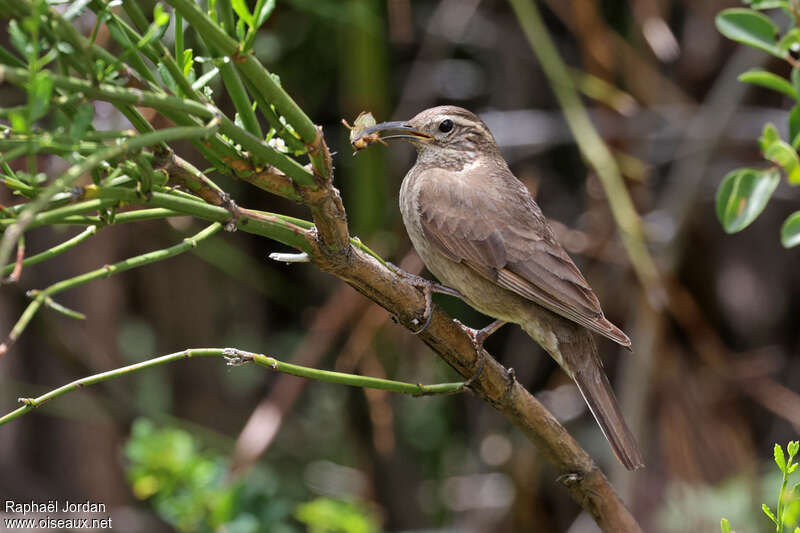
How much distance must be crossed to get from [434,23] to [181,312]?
239 cm

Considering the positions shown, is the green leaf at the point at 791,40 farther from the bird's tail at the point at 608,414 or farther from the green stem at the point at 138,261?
the green stem at the point at 138,261

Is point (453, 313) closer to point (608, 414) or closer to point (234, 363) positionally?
point (608, 414)

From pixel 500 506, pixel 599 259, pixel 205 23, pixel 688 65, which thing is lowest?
pixel 205 23

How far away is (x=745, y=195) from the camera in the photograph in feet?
7.52

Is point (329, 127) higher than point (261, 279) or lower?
higher

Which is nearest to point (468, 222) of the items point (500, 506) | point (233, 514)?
point (233, 514)

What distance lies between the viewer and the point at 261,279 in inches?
209

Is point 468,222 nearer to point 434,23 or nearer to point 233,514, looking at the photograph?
point 233,514

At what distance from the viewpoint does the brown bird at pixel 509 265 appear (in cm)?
309

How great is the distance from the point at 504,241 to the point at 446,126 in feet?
2.43

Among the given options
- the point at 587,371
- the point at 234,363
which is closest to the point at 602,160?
the point at 587,371

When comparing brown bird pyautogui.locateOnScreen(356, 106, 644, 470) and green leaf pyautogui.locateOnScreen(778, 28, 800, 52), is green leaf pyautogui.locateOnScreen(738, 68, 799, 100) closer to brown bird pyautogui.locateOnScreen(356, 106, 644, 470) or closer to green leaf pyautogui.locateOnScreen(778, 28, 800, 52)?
green leaf pyautogui.locateOnScreen(778, 28, 800, 52)

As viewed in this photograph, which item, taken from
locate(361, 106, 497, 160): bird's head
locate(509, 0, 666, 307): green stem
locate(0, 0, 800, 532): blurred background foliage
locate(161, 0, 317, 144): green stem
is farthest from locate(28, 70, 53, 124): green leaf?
locate(509, 0, 666, 307): green stem

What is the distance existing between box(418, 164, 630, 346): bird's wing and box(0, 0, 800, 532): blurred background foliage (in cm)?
119
